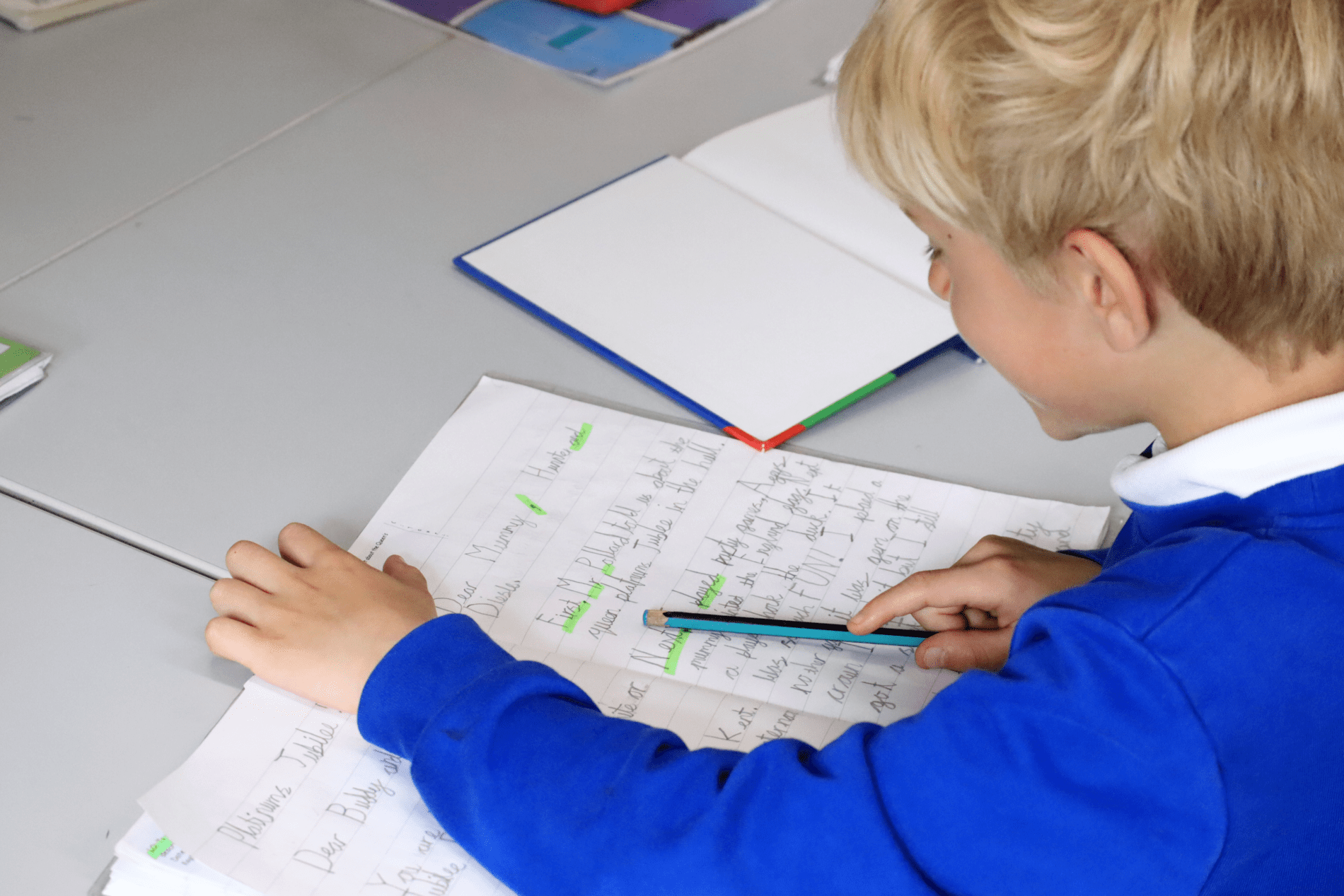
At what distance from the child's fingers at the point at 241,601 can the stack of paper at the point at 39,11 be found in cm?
89

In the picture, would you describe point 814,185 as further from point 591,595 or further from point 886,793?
point 886,793

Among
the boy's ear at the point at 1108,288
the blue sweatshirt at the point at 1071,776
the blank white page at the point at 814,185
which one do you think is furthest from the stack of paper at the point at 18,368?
the boy's ear at the point at 1108,288

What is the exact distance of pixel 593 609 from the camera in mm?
760

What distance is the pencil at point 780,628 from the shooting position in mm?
735

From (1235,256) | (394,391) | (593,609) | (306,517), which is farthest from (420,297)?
(1235,256)

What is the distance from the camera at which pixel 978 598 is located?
750 millimetres

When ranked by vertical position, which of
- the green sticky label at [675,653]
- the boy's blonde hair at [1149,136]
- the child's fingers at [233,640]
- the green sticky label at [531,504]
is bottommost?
the green sticky label at [675,653]

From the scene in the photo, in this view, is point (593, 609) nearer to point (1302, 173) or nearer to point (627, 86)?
point (1302, 173)

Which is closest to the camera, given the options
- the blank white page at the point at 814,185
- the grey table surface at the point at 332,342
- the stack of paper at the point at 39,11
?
the grey table surface at the point at 332,342

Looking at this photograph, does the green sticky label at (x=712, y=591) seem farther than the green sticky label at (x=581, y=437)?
No

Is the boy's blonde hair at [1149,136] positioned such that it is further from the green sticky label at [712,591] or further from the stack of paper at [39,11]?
the stack of paper at [39,11]

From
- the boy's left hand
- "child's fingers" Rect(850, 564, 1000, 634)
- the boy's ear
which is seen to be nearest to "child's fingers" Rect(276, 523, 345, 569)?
the boy's left hand

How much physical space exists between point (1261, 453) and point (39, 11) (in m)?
1.29

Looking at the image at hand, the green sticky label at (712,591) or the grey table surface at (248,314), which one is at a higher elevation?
the grey table surface at (248,314)
